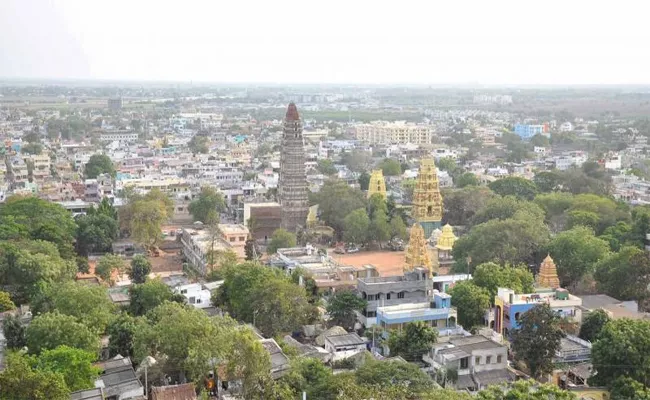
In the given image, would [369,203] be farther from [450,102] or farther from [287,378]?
[450,102]

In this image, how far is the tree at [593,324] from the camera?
22312 millimetres

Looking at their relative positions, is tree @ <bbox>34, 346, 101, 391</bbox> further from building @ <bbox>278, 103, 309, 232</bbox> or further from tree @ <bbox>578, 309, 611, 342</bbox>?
building @ <bbox>278, 103, 309, 232</bbox>

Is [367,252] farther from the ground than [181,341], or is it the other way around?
[181,341]

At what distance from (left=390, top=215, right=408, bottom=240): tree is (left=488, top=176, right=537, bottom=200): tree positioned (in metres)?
9.42

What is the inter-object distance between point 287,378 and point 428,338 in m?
4.36

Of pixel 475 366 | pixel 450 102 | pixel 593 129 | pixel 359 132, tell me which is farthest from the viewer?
pixel 450 102

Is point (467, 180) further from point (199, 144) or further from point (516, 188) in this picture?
point (199, 144)

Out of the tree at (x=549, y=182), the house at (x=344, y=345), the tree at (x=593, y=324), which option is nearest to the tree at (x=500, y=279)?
the tree at (x=593, y=324)

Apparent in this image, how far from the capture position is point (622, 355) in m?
18.2

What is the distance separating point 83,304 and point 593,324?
1402 centimetres

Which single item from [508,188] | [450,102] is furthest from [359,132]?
[450,102]

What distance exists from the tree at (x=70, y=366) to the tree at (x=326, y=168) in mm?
44145

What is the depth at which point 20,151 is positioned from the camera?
227ft

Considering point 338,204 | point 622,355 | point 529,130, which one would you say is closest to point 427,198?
point 338,204
